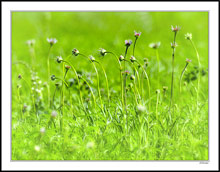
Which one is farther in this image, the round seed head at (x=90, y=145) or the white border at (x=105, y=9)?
the white border at (x=105, y=9)

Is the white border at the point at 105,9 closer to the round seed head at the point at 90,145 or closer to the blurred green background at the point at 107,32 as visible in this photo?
the blurred green background at the point at 107,32

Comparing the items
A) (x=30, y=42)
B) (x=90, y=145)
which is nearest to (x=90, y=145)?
(x=90, y=145)

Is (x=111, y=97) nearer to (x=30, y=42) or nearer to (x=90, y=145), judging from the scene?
(x=90, y=145)

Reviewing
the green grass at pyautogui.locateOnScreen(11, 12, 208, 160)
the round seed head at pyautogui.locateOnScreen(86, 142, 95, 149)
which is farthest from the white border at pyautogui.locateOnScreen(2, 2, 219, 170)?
the round seed head at pyautogui.locateOnScreen(86, 142, 95, 149)

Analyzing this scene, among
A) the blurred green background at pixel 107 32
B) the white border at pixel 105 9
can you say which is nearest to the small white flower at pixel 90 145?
the white border at pixel 105 9

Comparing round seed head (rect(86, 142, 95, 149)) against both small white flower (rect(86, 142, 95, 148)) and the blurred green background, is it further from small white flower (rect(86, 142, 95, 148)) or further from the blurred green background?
the blurred green background

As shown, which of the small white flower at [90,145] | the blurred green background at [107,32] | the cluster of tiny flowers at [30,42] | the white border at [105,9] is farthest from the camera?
the cluster of tiny flowers at [30,42]

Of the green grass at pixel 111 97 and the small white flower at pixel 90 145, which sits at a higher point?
the green grass at pixel 111 97

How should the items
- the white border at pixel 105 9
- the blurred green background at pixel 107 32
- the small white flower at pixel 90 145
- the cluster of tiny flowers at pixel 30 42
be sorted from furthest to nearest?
the cluster of tiny flowers at pixel 30 42 < the blurred green background at pixel 107 32 < the white border at pixel 105 9 < the small white flower at pixel 90 145
